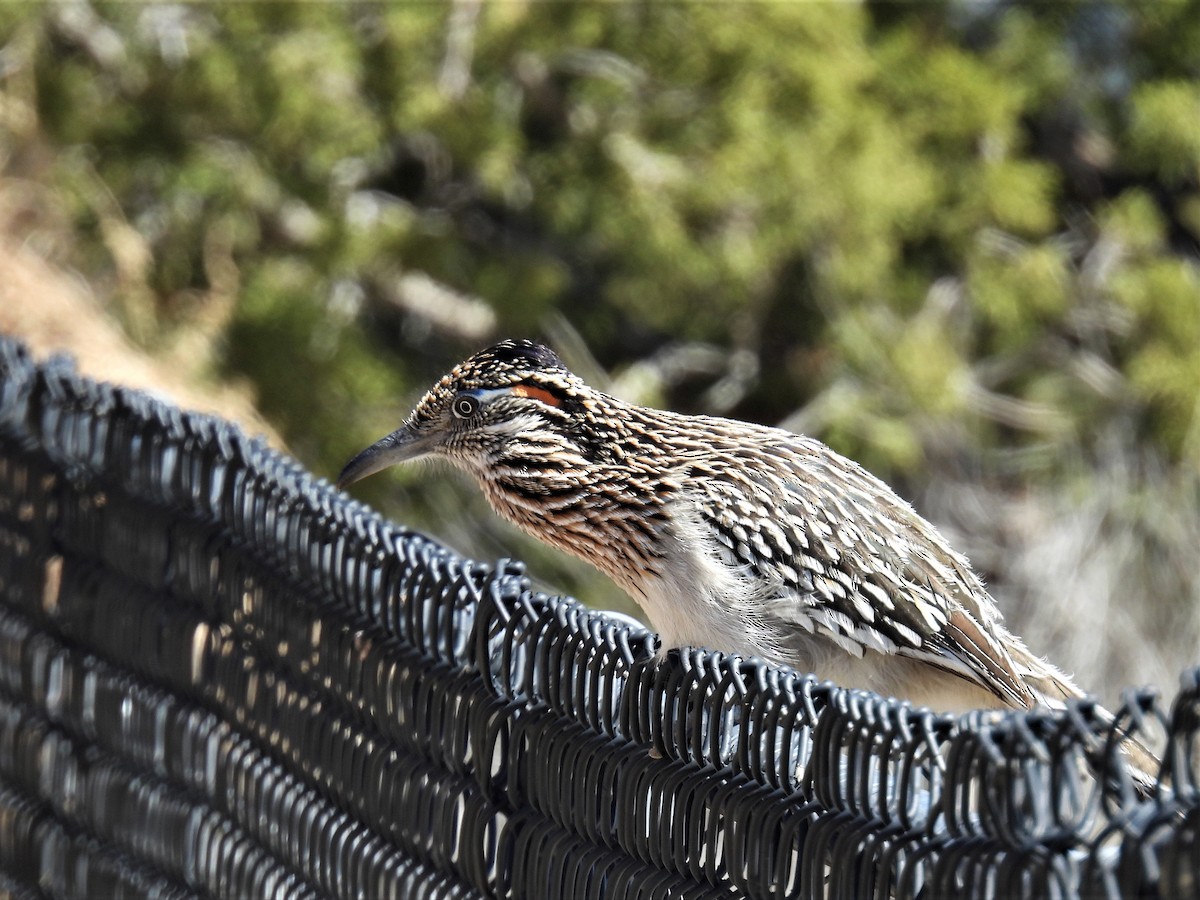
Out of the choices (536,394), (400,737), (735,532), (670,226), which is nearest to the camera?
(400,737)

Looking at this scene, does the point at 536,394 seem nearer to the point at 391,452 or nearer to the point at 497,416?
the point at 497,416

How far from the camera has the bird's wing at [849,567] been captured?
3.71m

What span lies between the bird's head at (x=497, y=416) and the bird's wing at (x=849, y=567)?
37cm

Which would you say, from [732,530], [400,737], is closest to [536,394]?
[732,530]

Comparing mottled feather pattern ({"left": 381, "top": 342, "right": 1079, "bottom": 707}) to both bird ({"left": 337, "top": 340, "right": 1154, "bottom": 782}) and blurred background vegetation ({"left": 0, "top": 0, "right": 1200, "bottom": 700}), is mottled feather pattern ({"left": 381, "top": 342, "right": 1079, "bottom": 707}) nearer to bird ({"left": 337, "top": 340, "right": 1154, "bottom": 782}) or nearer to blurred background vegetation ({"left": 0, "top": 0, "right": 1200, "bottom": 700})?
bird ({"left": 337, "top": 340, "right": 1154, "bottom": 782})

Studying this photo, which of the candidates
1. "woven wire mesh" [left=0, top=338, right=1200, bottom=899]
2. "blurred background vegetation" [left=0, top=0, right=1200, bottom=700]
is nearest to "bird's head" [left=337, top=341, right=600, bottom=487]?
"woven wire mesh" [left=0, top=338, right=1200, bottom=899]

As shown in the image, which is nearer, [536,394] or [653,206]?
[536,394]

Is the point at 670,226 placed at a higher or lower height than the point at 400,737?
higher

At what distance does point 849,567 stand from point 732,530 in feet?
0.97

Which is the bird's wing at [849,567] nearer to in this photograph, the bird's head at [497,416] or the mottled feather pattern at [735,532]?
the mottled feather pattern at [735,532]

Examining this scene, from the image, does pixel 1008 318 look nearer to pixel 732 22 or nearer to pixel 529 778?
pixel 732 22

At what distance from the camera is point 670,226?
9891mm

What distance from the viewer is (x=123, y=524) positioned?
377 centimetres

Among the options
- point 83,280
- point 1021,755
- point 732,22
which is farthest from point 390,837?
point 732,22
